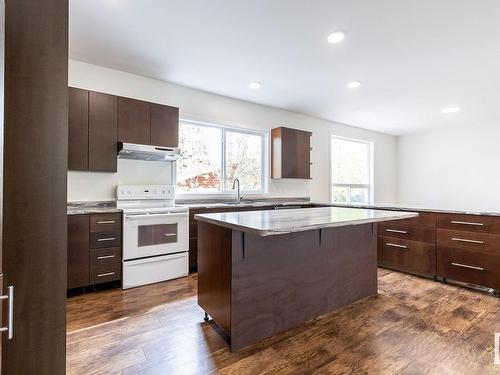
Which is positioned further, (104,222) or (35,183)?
(104,222)

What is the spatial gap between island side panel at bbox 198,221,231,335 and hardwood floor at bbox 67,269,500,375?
0.18 m

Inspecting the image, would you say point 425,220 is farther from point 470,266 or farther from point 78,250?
point 78,250

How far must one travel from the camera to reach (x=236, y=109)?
4477 mm

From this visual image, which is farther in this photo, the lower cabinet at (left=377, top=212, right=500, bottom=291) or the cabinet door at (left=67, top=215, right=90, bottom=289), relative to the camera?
the lower cabinet at (left=377, top=212, right=500, bottom=291)

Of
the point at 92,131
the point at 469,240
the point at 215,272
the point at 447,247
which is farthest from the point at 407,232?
the point at 92,131

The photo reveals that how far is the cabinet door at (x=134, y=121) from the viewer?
319cm

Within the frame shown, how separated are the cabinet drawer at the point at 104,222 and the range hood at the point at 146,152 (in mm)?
756

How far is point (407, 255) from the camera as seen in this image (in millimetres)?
3465

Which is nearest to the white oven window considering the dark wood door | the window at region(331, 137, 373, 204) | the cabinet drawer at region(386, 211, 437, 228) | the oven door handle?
the oven door handle

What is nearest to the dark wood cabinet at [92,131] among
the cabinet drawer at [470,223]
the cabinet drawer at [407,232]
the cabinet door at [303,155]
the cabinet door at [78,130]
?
the cabinet door at [78,130]

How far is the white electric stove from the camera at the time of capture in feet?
9.73

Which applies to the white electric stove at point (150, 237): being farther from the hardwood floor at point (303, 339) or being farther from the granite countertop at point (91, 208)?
the hardwood floor at point (303, 339)

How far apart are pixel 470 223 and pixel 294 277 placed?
2233 millimetres

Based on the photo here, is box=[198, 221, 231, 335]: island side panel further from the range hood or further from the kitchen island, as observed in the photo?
the range hood
